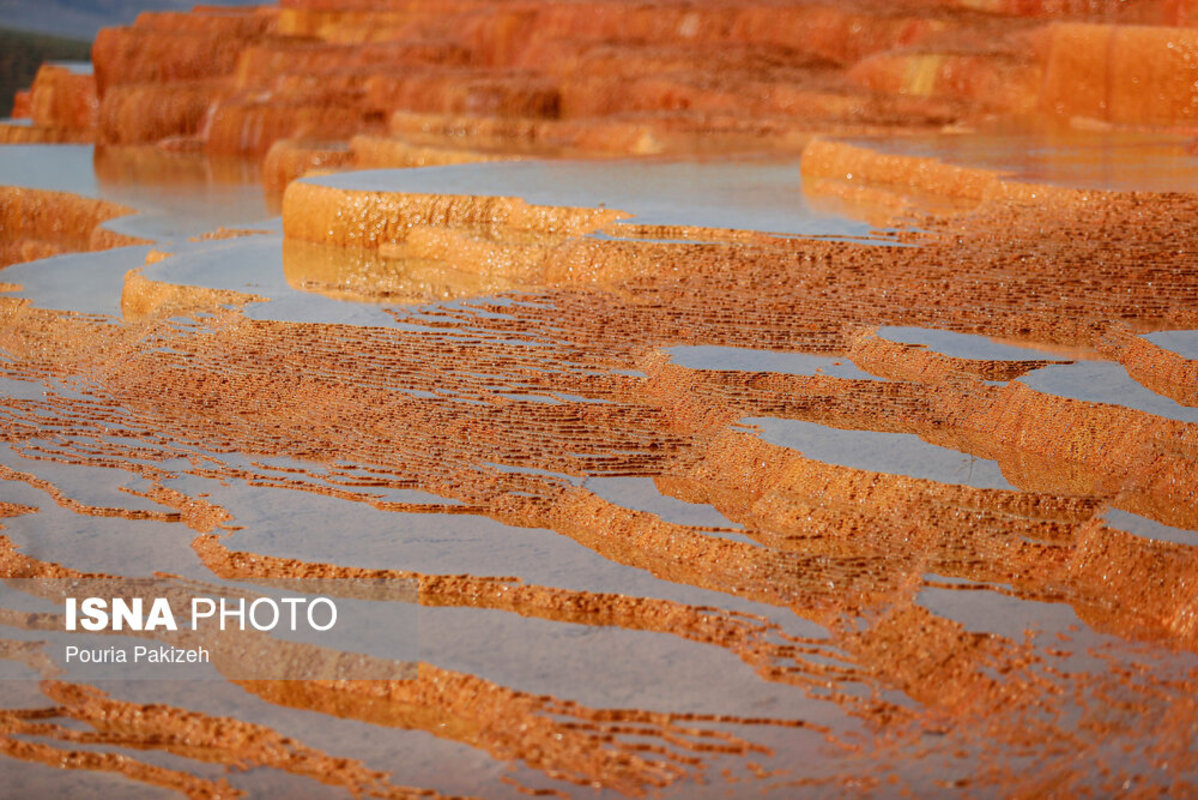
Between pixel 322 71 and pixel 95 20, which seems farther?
pixel 95 20

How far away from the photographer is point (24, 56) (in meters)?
39.4

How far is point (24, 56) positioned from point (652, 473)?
40.6 m

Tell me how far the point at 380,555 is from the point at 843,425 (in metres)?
1.20

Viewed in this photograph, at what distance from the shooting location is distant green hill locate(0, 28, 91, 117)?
3622cm

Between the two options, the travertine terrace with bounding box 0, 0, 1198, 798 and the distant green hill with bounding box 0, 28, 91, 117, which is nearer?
the travertine terrace with bounding box 0, 0, 1198, 798

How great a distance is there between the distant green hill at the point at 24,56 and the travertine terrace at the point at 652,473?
31.7 metres

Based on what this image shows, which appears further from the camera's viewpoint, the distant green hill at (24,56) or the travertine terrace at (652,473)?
the distant green hill at (24,56)

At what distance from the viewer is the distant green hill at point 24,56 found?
36.2 m

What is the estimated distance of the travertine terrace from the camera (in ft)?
7.52

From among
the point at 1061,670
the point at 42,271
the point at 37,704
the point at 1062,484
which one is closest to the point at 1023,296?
the point at 1062,484

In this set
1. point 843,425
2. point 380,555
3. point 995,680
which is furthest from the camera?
point 843,425

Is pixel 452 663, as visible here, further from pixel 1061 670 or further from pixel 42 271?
pixel 42 271

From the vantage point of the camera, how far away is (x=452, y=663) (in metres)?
2.52

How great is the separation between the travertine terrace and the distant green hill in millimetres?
31671
